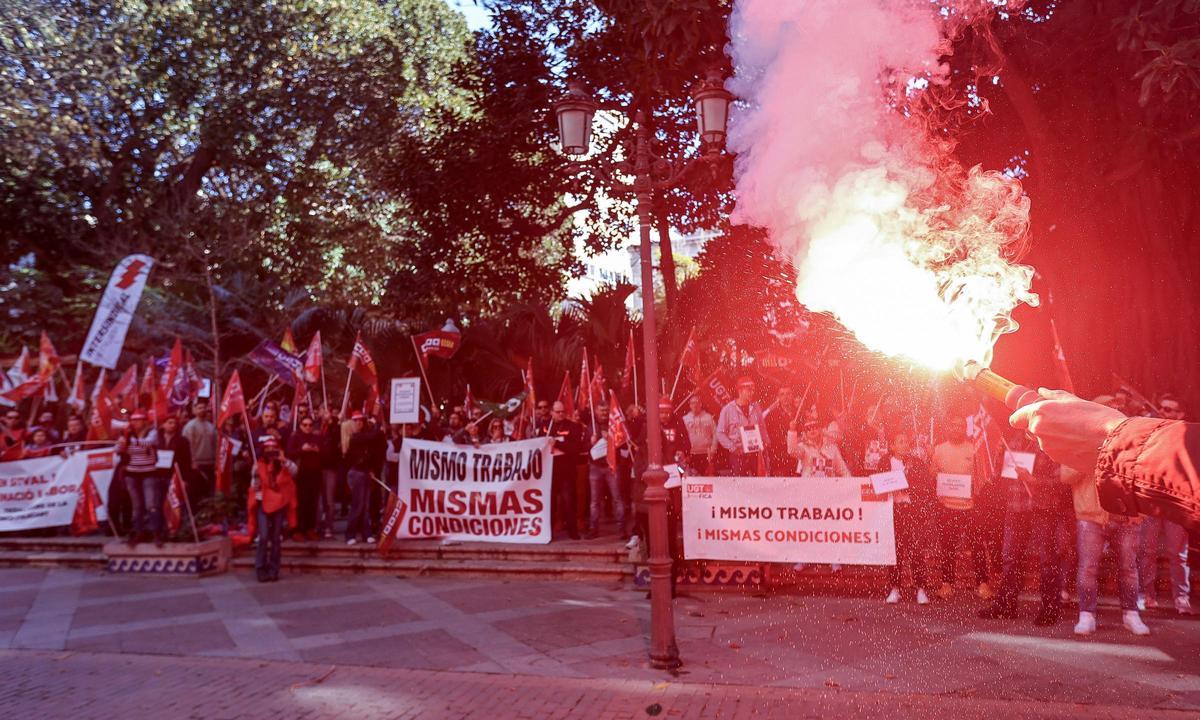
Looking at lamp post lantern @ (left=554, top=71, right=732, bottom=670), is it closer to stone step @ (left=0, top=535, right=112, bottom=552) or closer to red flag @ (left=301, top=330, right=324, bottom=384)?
red flag @ (left=301, top=330, right=324, bottom=384)

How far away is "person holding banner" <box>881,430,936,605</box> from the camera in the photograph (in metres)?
9.11

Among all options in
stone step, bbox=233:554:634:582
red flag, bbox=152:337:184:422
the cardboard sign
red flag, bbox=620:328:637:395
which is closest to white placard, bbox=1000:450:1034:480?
the cardboard sign

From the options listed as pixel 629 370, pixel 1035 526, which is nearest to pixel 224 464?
pixel 629 370

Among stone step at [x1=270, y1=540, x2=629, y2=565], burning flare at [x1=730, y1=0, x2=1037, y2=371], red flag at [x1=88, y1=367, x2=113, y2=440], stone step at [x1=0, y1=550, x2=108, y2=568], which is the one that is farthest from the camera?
red flag at [x1=88, y1=367, x2=113, y2=440]

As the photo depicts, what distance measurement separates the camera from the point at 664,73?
36.0 ft

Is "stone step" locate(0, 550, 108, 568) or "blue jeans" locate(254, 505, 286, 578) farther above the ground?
"blue jeans" locate(254, 505, 286, 578)

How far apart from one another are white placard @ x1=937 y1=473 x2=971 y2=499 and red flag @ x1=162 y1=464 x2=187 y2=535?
1051cm

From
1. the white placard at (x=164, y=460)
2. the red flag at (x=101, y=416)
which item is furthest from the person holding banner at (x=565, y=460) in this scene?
the red flag at (x=101, y=416)

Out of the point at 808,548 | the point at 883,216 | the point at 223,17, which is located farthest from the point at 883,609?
the point at 223,17

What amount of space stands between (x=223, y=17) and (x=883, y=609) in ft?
68.3

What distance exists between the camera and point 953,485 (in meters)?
9.06

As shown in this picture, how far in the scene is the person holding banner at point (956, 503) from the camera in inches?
356

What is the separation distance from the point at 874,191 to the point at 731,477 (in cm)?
561

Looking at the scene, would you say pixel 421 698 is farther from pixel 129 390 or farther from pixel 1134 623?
pixel 129 390
